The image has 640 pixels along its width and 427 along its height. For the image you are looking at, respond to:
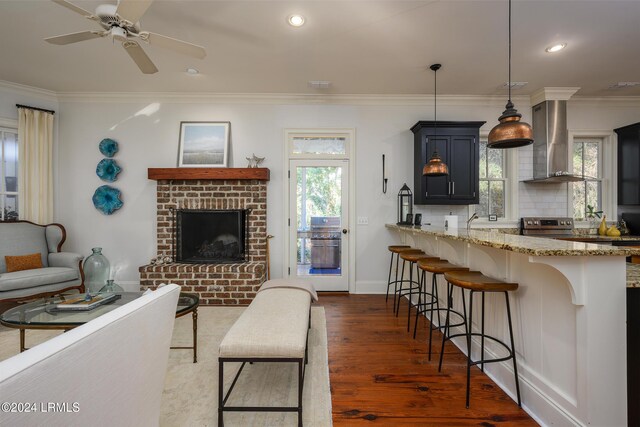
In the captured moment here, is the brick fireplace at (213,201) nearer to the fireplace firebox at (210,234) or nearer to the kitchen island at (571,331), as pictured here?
the fireplace firebox at (210,234)

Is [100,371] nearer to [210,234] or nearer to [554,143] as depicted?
[210,234]

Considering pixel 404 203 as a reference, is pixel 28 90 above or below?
above

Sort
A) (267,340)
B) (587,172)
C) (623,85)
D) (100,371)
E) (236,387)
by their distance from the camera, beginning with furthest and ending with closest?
(587,172)
(623,85)
(236,387)
(267,340)
(100,371)

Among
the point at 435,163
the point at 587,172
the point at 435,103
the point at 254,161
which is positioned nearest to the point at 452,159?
the point at 435,103

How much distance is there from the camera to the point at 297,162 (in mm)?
4188

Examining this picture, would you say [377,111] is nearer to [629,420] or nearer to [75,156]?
[629,420]

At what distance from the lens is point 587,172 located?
169 inches

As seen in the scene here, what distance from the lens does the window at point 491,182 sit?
4.29 m

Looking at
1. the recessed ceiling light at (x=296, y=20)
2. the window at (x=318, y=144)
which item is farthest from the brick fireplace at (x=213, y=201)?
the recessed ceiling light at (x=296, y=20)

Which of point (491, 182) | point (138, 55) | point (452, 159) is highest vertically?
point (138, 55)

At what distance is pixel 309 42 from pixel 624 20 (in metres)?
2.79

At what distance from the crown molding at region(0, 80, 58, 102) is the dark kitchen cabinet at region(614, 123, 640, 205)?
8.15 m

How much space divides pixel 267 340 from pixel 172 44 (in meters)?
2.34

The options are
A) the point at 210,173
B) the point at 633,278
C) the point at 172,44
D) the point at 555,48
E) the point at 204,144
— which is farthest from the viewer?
the point at 204,144
